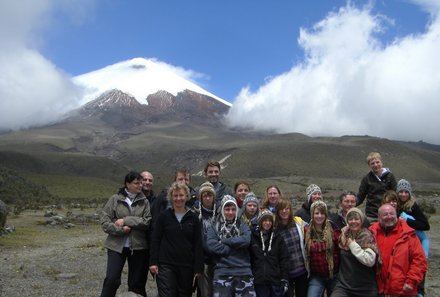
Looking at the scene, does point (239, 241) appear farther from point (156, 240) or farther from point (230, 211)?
point (156, 240)

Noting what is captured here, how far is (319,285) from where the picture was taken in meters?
6.02

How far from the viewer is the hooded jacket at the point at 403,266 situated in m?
5.37

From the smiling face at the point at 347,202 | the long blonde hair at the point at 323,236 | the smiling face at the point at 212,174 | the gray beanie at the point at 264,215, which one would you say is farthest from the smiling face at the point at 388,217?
the smiling face at the point at 212,174

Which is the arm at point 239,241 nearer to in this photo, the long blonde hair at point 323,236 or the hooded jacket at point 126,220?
the long blonde hair at point 323,236

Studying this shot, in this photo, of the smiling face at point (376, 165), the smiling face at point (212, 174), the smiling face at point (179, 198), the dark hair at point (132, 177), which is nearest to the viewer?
the smiling face at point (179, 198)

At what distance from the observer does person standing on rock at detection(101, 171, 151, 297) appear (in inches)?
263

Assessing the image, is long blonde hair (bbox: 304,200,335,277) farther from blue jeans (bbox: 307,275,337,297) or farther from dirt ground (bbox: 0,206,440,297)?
dirt ground (bbox: 0,206,440,297)

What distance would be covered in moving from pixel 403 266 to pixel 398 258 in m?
0.11

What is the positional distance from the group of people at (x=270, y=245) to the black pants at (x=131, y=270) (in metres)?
0.02

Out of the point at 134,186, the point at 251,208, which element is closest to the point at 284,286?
the point at 251,208

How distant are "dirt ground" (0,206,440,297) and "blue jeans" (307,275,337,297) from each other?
390 cm

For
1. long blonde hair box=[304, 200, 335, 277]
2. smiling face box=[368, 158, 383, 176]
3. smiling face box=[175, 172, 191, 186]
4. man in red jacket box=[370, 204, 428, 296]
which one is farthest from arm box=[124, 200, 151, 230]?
smiling face box=[368, 158, 383, 176]

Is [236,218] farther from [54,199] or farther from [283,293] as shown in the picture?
[54,199]

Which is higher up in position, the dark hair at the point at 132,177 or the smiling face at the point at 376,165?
the smiling face at the point at 376,165
